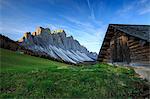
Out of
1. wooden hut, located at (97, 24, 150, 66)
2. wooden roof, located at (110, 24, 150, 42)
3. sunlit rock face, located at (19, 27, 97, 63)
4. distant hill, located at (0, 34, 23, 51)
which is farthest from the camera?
sunlit rock face, located at (19, 27, 97, 63)

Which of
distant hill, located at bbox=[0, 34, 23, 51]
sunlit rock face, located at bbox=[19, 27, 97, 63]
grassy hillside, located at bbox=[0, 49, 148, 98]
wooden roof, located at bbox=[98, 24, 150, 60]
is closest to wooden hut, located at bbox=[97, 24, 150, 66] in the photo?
wooden roof, located at bbox=[98, 24, 150, 60]

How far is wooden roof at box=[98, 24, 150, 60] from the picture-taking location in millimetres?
12872

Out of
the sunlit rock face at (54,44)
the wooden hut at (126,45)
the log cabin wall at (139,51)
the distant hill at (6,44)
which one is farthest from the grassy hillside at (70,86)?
the sunlit rock face at (54,44)

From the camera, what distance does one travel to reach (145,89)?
10602 mm

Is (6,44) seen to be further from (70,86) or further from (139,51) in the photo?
(139,51)

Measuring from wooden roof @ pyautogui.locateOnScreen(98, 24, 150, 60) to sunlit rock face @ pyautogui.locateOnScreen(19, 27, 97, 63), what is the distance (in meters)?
27.2

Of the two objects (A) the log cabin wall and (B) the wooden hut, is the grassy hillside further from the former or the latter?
(B) the wooden hut

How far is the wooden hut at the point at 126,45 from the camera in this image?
12602 millimetres

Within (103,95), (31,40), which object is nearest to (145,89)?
(103,95)

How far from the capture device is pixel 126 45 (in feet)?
49.0

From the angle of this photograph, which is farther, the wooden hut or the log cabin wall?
the wooden hut

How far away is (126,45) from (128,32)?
173 cm

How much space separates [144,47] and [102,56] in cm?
744

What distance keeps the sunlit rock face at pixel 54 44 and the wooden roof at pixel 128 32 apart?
89.2 feet
